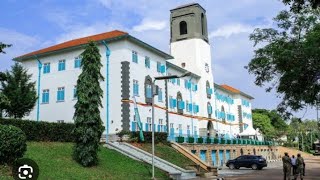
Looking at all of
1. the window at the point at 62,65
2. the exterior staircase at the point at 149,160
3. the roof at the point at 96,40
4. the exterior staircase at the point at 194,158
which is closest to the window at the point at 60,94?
the window at the point at 62,65

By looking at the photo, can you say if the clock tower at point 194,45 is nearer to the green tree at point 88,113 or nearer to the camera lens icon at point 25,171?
the green tree at point 88,113

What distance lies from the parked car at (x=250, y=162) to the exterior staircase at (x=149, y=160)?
15.8 m


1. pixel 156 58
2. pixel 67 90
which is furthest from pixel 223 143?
pixel 67 90

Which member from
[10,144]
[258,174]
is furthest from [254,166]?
[10,144]

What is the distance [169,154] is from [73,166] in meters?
12.9

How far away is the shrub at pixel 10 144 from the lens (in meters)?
18.8

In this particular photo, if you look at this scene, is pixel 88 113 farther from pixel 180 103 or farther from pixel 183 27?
pixel 183 27

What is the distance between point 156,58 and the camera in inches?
1783

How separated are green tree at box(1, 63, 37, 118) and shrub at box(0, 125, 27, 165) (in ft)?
54.1

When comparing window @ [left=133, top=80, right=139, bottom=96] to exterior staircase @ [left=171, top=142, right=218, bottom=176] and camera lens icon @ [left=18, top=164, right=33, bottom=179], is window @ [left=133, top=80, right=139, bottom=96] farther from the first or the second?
camera lens icon @ [left=18, top=164, right=33, bottom=179]

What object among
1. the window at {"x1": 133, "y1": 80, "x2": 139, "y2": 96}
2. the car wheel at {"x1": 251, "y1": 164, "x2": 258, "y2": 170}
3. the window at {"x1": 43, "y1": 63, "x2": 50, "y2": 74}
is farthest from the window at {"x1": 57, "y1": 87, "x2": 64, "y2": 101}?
the car wheel at {"x1": 251, "y1": 164, "x2": 258, "y2": 170}

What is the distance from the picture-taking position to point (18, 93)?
35.6 m

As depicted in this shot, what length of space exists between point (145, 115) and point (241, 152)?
25143 millimetres

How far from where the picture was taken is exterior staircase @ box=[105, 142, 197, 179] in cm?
2701
